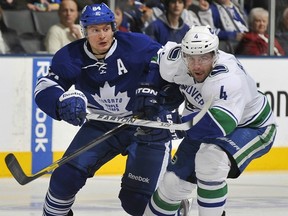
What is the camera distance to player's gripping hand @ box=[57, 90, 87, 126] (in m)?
4.55

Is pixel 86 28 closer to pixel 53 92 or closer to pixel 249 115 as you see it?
pixel 53 92

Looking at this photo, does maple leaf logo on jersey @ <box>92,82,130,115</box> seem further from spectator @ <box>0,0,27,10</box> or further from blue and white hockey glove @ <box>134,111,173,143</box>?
spectator @ <box>0,0,27,10</box>

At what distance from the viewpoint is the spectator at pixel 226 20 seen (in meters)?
7.79

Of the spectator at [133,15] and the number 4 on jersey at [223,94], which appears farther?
the spectator at [133,15]

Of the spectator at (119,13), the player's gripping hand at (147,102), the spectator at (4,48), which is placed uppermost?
the player's gripping hand at (147,102)

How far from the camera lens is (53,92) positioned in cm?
474

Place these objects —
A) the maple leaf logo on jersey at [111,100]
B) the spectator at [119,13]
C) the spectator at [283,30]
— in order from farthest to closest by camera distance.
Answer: the spectator at [283,30], the spectator at [119,13], the maple leaf logo on jersey at [111,100]

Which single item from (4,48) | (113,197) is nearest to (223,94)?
(113,197)

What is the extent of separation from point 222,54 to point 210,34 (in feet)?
0.41

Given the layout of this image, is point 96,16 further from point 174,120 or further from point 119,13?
point 119,13

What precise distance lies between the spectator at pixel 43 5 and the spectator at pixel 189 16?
97cm

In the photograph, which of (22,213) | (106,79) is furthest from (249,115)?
(22,213)

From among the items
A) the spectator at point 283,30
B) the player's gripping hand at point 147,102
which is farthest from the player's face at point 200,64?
the spectator at point 283,30

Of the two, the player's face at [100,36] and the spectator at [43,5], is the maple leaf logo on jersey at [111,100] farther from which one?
the spectator at [43,5]
